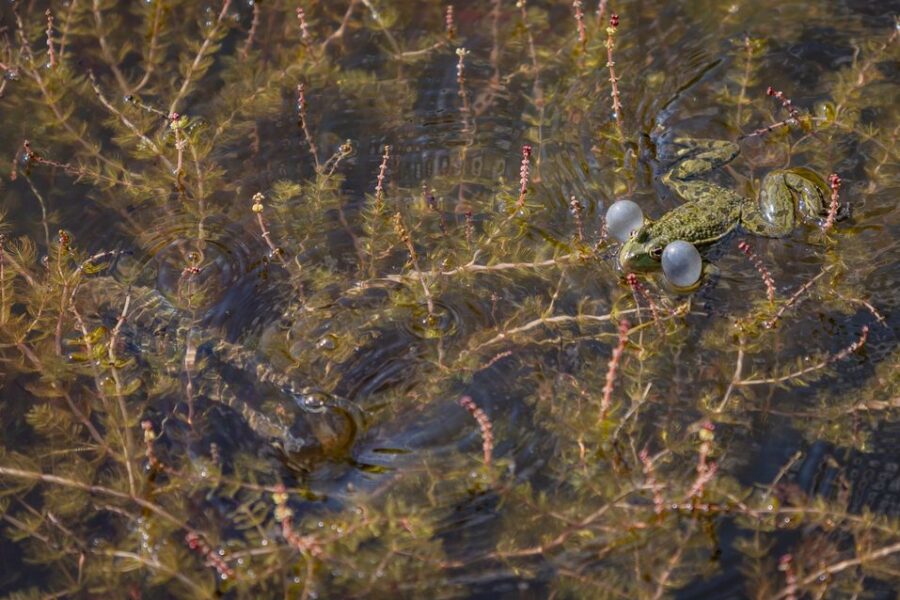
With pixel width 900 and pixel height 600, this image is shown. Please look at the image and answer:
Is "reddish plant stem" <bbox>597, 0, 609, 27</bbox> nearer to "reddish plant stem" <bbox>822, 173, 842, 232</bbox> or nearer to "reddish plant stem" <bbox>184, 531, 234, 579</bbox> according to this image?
→ "reddish plant stem" <bbox>822, 173, 842, 232</bbox>

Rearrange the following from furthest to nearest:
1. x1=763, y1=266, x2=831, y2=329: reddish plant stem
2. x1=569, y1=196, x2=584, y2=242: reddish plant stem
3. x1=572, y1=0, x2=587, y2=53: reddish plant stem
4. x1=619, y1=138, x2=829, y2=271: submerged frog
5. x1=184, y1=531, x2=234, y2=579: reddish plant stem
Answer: x1=572, y1=0, x2=587, y2=53: reddish plant stem < x1=619, y1=138, x2=829, y2=271: submerged frog < x1=569, y1=196, x2=584, y2=242: reddish plant stem < x1=763, y1=266, x2=831, y2=329: reddish plant stem < x1=184, y1=531, x2=234, y2=579: reddish plant stem

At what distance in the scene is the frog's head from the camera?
491 cm

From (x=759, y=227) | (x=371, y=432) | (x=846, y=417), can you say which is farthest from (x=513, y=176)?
(x=846, y=417)

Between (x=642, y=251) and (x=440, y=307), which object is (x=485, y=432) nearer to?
(x=440, y=307)

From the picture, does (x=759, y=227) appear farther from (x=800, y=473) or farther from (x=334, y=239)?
(x=334, y=239)

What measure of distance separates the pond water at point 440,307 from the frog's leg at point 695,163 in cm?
4

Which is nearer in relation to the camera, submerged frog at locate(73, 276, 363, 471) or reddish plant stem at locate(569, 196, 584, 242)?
submerged frog at locate(73, 276, 363, 471)

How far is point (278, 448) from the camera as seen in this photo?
4.39 meters

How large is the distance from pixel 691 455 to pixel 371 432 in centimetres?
136

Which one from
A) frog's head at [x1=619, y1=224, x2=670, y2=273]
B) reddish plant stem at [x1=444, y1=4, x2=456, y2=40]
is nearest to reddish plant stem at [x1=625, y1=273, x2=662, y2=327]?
frog's head at [x1=619, y1=224, x2=670, y2=273]

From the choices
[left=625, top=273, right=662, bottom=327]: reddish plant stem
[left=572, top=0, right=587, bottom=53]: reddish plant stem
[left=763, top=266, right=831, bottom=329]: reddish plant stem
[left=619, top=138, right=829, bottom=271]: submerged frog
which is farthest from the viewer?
[left=572, top=0, right=587, bottom=53]: reddish plant stem

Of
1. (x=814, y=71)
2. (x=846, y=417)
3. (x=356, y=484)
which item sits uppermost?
(x=814, y=71)

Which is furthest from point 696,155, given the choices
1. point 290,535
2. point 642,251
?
point 290,535

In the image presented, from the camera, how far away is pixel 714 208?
5.14 metres
